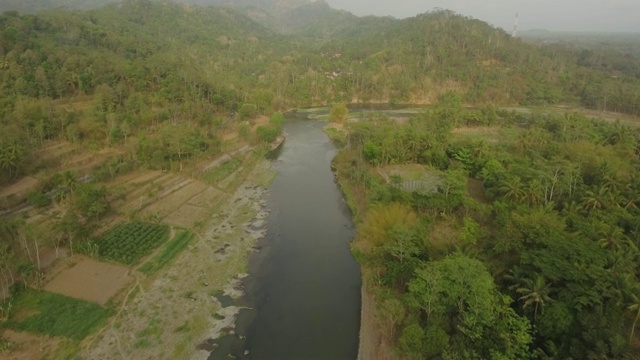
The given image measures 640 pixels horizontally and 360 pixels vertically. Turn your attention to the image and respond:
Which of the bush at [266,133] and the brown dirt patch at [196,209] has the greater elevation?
the bush at [266,133]

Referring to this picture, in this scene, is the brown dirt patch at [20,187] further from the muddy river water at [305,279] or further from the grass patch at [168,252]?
the muddy river water at [305,279]

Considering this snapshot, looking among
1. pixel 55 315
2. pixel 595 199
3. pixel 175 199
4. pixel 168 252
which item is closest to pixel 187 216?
pixel 175 199

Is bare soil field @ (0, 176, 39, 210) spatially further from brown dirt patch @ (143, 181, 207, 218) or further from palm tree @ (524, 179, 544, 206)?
palm tree @ (524, 179, 544, 206)

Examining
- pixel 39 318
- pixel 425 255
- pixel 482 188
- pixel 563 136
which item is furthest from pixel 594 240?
pixel 39 318

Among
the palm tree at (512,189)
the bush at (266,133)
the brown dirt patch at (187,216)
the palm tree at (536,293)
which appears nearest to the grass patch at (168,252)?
the brown dirt patch at (187,216)

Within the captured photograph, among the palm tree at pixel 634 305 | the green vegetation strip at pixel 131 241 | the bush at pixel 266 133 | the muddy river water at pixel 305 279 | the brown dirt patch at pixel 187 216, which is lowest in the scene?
the muddy river water at pixel 305 279

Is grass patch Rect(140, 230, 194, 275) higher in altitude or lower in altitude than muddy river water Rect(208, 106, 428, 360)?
higher

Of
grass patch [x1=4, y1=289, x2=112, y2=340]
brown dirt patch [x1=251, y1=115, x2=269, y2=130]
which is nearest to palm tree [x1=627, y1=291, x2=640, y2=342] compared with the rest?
grass patch [x1=4, y1=289, x2=112, y2=340]
